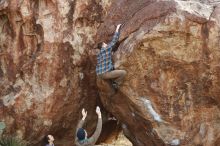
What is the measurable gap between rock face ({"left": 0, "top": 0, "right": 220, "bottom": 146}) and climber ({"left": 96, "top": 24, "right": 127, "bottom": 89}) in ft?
0.48

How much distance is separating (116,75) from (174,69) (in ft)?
4.34

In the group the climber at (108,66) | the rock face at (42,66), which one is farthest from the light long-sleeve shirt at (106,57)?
the rock face at (42,66)

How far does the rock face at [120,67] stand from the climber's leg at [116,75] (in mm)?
138

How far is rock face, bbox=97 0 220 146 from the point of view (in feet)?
32.7

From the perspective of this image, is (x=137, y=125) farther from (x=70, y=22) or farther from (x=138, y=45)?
(x=70, y=22)

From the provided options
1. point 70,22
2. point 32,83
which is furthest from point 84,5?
point 32,83

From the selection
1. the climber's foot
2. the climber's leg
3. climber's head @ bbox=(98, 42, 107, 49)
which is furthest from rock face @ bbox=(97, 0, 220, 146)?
climber's head @ bbox=(98, 42, 107, 49)

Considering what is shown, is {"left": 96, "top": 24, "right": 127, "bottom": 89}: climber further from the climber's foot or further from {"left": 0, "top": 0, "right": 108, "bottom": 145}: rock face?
{"left": 0, "top": 0, "right": 108, "bottom": 145}: rock face

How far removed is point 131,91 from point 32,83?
3.26 metres

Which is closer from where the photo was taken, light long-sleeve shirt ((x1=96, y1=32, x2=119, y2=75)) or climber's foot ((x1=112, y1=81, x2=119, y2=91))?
light long-sleeve shirt ((x1=96, y1=32, x2=119, y2=75))

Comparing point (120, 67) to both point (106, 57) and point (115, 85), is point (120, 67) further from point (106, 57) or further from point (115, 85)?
point (115, 85)

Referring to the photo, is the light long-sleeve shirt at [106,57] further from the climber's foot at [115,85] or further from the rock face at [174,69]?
the climber's foot at [115,85]

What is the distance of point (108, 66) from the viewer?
10836 millimetres

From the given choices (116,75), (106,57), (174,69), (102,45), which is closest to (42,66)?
(102,45)
